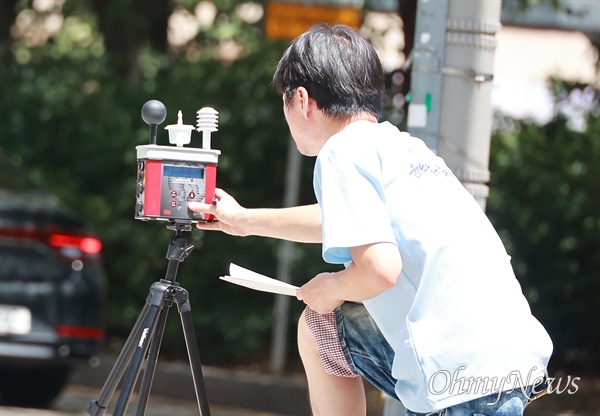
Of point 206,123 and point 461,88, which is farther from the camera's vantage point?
point 461,88

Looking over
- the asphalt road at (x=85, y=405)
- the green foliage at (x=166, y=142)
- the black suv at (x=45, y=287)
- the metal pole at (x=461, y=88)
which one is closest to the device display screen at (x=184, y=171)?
the metal pole at (x=461, y=88)

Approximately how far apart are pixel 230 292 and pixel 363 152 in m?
6.41

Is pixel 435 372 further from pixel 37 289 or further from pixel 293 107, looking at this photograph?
pixel 37 289

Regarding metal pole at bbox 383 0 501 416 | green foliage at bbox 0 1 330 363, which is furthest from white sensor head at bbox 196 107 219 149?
green foliage at bbox 0 1 330 363

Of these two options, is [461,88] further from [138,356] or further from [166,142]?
[166,142]

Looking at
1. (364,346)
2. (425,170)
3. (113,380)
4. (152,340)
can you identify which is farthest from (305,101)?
(113,380)

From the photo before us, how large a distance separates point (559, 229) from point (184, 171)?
5.73 meters

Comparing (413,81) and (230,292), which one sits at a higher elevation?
(413,81)

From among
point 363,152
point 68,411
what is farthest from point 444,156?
point 68,411

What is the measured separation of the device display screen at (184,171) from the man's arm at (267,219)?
8 centimetres

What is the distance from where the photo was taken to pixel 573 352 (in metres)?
8.41

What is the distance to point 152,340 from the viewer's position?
325cm

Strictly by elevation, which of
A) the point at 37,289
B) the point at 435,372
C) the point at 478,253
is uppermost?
the point at 478,253

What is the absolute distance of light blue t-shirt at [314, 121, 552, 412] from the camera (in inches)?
103
